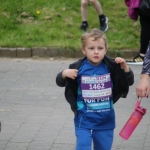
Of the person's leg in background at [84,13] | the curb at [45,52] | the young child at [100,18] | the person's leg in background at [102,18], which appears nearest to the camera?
the curb at [45,52]

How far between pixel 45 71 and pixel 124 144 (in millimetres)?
3963

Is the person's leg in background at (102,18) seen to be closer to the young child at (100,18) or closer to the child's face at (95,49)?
the young child at (100,18)

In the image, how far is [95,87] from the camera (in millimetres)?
5281

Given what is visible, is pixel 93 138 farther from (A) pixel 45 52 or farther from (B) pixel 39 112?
(A) pixel 45 52

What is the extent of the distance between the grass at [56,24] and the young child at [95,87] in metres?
5.99

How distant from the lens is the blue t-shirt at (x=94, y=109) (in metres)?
5.28

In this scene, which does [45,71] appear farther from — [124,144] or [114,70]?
[114,70]

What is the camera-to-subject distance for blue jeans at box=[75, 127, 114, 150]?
17.2 ft

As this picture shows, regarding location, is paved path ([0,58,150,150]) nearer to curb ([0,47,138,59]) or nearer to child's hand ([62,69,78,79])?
curb ([0,47,138,59])

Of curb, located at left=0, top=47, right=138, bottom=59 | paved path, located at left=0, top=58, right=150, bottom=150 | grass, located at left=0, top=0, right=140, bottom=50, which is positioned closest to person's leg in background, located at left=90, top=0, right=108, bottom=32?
grass, located at left=0, top=0, right=140, bottom=50

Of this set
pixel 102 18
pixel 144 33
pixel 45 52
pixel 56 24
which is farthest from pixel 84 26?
pixel 144 33

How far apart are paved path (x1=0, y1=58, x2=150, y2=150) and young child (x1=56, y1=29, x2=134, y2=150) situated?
120 centimetres

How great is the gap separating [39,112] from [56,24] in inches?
185

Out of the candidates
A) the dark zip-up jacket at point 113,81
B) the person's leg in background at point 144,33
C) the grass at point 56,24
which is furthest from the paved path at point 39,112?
the dark zip-up jacket at point 113,81
